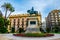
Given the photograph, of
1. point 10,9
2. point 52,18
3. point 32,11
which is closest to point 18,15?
point 52,18

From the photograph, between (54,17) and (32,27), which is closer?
(32,27)

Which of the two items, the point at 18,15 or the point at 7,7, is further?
the point at 18,15

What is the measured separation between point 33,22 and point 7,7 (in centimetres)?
2328

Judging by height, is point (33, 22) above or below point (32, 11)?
below

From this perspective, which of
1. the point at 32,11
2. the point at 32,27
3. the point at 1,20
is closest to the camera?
the point at 32,27

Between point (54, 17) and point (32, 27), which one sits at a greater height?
point (54, 17)

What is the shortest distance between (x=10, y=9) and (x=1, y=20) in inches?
258

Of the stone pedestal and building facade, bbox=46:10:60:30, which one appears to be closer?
the stone pedestal

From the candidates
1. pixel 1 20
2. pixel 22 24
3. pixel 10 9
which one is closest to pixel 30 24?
pixel 1 20

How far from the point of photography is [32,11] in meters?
21.8

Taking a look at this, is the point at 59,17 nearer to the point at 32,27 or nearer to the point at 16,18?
the point at 16,18

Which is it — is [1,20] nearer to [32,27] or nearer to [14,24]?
[32,27]

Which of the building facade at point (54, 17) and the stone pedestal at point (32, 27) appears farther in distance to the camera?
the building facade at point (54, 17)

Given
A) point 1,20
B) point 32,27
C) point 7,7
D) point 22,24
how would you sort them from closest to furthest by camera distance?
point 32,27
point 1,20
point 7,7
point 22,24
